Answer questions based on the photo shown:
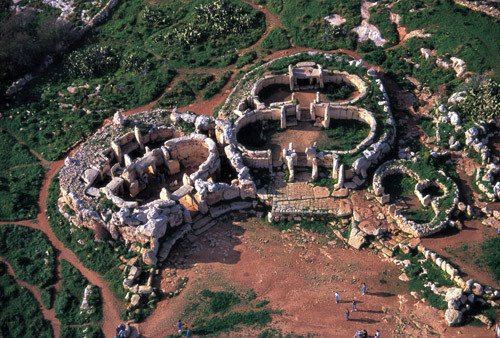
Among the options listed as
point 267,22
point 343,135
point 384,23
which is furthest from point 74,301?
point 384,23

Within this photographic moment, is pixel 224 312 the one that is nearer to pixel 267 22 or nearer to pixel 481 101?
pixel 481 101

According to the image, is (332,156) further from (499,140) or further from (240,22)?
(240,22)

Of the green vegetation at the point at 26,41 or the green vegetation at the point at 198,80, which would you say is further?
the green vegetation at the point at 26,41

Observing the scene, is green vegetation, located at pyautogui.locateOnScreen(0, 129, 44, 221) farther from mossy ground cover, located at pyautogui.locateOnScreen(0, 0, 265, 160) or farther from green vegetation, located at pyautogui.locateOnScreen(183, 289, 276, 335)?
green vegetation, located at pyautogui.locateOnScreen(183, 289, 276, 335)

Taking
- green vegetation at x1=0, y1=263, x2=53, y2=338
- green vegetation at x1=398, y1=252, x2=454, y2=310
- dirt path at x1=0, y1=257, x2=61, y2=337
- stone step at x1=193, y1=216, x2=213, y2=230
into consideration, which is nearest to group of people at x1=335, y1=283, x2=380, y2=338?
green vegetation at x1=398, y1=252, x2=454, y2=310

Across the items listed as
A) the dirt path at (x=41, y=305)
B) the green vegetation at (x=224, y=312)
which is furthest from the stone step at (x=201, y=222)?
the dirt path at (x=41, y=305)

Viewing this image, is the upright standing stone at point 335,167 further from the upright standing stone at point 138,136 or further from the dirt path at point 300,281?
the upright standing stone at point 138,136

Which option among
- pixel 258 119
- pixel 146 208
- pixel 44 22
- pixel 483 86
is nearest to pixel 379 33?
pixel 483 86
